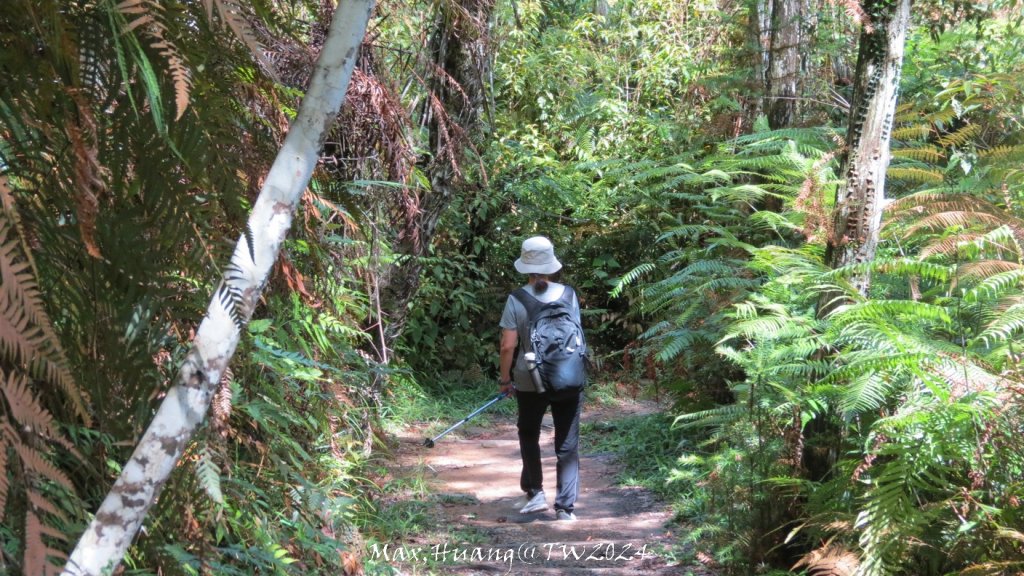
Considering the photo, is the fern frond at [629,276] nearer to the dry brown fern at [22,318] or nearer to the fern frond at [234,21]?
the fern frond at [234,21]

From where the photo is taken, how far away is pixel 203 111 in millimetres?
1613

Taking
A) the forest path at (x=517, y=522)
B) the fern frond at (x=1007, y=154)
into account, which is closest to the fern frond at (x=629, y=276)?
the forest path at (x=517, y=522)

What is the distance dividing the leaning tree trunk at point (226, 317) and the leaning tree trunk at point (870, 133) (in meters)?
2.74

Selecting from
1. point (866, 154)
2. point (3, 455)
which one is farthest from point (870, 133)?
point (3, 455)

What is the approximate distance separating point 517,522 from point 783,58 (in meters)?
4.65

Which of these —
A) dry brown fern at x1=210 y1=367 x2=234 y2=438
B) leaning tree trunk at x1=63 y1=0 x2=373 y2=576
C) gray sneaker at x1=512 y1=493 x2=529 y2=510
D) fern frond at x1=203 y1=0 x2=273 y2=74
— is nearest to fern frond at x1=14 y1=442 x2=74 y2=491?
leaning tree trunk at x1=63 y1=0 x2=373 y2=576

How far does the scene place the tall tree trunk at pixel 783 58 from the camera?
7.43 metres

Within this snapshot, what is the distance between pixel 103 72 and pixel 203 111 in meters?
0.20

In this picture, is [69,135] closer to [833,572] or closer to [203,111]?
[203,111]

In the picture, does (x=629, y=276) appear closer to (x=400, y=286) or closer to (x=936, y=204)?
(x=400, y=286)


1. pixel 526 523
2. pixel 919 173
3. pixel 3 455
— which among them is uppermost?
pixel 919 173

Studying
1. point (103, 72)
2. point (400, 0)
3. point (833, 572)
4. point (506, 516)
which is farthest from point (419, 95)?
point (103, 72)

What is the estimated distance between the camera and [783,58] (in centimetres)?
755

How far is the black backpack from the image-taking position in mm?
5500
